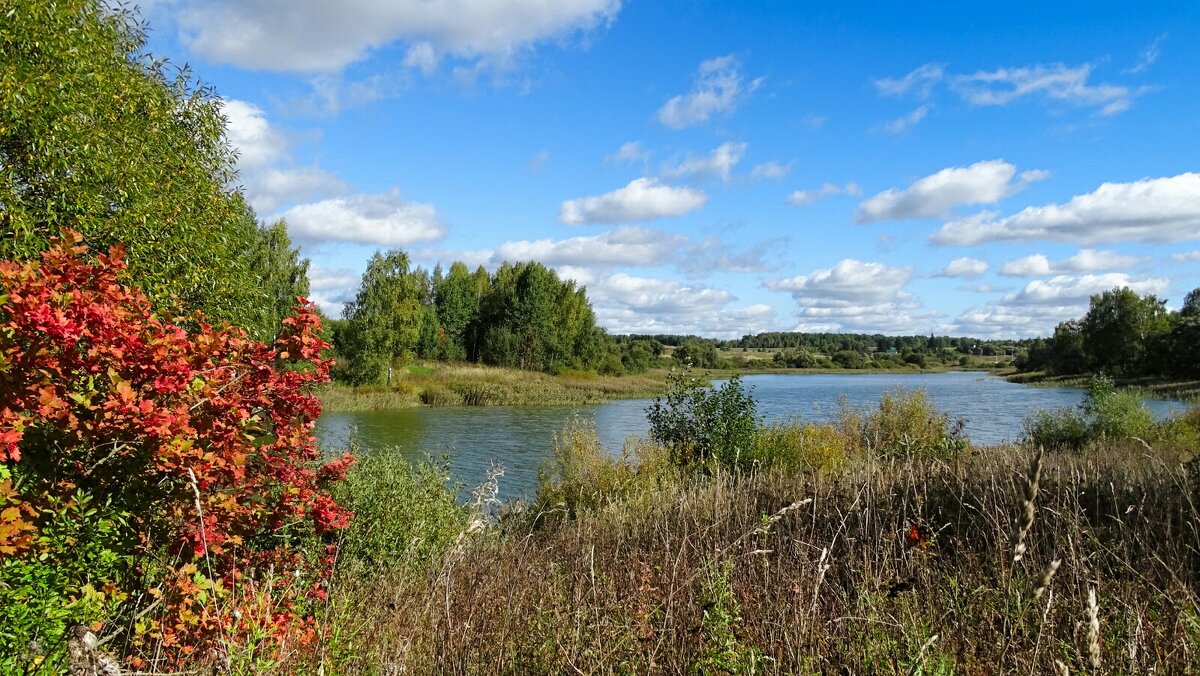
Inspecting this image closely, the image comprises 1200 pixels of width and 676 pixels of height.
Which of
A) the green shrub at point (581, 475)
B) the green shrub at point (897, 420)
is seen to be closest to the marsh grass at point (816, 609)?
the green shrub at point (581, 475)

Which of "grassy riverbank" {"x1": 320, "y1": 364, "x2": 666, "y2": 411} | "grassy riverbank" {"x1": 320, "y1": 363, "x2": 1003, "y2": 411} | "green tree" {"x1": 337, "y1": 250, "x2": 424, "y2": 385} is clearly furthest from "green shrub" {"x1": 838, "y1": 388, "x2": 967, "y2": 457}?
"green tree" {"x1": 337, "y1": 250, "x2": 424, "y2": 385}

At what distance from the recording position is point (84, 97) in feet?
28.2

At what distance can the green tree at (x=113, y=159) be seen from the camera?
8.03 meters

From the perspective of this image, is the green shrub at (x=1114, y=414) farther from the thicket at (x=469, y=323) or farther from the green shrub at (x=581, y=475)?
the thicket at (x=469, y=323)

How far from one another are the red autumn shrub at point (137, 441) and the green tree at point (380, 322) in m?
38.2

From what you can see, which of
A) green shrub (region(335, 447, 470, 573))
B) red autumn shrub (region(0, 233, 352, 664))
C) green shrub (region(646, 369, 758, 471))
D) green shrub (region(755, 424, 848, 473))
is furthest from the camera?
green shrub (region(646, 369, 758, 471))

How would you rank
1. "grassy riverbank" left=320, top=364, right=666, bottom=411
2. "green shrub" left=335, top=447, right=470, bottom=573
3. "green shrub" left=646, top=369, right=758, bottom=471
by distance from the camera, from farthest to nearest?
"grassy riverbank" left=320, top=364, right=666, bottom=411 < "green shrub" left=646, top=369, right=758, bottom=471 < "green shrub" left=335, top=447, right=470, bottom=573

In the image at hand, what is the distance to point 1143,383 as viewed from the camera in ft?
174

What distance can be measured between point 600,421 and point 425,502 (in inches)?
975

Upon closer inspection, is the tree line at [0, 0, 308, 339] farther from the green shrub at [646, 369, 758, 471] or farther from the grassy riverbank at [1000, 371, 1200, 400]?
the grassy riverbank at [1000, 371, 1200, 400]

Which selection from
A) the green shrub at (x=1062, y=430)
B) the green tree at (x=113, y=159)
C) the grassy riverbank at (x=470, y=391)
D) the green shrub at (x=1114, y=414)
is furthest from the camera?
the grassy riverbank at (x=470, y=391)

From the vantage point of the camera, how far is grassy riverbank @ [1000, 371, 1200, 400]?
4309 cm

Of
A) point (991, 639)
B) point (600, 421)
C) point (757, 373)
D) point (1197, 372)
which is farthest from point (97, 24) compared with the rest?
point (757, 373)

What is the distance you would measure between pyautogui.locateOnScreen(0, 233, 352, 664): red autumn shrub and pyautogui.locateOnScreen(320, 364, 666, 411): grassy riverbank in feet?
99.3
